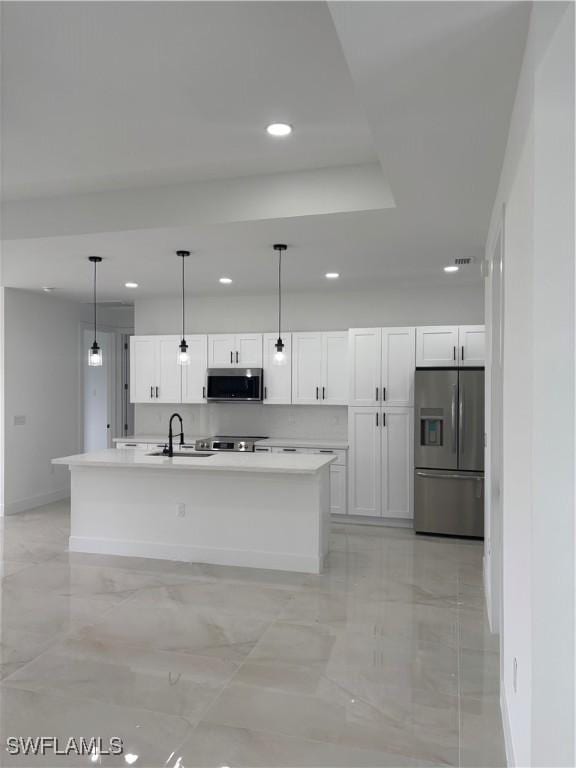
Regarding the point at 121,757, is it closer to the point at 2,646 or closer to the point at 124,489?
the point at 2,646

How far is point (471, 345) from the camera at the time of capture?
5750 millimetres

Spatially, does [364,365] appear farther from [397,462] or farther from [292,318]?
[292,318]

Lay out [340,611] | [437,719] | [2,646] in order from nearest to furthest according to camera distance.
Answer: [437,719]
[2,646]
[340,611]

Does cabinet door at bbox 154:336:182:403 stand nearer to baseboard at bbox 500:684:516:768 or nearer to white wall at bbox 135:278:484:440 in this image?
white wall at bbox 135:278:484:440

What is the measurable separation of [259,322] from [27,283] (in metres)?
2.67

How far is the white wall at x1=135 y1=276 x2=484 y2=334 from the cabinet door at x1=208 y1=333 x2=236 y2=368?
1.12ft

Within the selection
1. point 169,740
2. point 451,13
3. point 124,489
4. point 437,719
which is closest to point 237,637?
point 169,740

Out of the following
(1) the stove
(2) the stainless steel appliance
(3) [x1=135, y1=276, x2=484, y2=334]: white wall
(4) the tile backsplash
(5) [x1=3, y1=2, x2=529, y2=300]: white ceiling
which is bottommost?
(1) the stove

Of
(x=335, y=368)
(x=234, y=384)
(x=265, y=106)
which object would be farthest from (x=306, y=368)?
(x=265, y=106)

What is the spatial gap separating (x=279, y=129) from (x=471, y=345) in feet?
11.5

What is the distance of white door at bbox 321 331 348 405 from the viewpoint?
20.8 ft

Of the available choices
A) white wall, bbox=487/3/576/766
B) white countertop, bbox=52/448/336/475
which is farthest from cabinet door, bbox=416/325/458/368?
white wall, bbox=487/3/576/766

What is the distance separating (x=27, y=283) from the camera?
629 cm

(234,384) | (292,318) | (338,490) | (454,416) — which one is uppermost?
(292,318)
